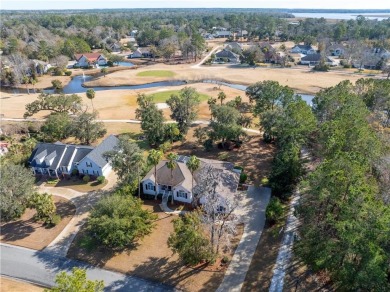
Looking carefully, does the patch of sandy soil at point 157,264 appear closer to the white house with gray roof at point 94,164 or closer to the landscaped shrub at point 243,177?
the landscaped shrub at point 243,177

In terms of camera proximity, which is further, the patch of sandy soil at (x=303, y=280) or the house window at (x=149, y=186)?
the house window at (x=149, y=186)

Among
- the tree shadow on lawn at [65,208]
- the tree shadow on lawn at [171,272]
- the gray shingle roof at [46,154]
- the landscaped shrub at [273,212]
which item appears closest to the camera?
the tree shadow on lawn at [171,272]

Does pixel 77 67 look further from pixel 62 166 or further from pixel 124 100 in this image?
pixel 62 166

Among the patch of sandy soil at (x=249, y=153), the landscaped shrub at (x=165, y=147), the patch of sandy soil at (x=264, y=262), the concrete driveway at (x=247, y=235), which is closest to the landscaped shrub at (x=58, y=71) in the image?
the patch of sandy soil at (x=249, y=153)

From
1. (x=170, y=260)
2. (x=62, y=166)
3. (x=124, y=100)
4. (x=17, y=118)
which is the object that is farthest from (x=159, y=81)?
(x=170, y=260)

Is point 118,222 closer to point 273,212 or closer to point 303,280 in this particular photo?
point 273,212

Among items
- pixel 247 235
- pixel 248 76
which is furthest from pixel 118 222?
pixel 248 76

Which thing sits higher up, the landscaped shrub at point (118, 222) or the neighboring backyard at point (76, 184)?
the landscaped shrub at point (118, 222)
